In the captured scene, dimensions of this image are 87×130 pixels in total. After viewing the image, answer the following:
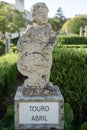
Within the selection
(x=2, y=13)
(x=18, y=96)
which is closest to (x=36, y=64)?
(x=18, y=96)

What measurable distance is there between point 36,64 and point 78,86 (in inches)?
89.9

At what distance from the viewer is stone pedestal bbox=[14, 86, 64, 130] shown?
3.97 meters

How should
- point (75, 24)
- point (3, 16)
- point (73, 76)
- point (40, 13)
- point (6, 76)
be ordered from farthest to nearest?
point (75, 24)
point (3, 16)
point (6, 76)
point (73, 76)
point (40, 13)

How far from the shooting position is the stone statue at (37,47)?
4003mm

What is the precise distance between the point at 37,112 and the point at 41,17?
1164 mm

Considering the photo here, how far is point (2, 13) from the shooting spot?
29.1 meters

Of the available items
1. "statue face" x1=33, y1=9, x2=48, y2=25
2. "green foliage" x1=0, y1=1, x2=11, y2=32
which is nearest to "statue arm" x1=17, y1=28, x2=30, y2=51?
"statue face" x1=33, y1=9, x2=48, y2=25

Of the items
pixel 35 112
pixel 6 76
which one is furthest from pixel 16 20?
pixel 35 112

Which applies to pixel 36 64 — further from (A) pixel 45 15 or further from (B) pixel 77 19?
(B) pixel 77 19

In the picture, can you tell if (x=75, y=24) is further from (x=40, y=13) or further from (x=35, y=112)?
(x=35, y=112)

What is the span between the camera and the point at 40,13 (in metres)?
3.96

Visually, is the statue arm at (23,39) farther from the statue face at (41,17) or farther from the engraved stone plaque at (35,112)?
the engraved stone plaque at (35,112)

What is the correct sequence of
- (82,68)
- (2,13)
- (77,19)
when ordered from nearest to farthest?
(82,68)
(2,13)
(77,19)

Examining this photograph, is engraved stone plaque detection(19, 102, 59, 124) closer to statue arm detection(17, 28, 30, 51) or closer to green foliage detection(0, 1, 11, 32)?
statue arm detection(17, 28, 30, 51)
